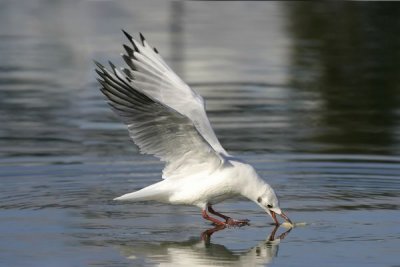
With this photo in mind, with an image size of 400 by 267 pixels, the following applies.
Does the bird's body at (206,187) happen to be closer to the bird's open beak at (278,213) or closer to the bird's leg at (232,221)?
the bird's leg at (232,221)

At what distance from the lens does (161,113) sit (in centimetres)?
1034

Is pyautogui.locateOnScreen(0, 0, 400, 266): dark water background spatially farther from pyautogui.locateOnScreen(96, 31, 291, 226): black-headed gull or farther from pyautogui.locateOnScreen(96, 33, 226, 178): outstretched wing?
pyautogui.locateOnScreen(96, 33, 226, 178): outstretched wing

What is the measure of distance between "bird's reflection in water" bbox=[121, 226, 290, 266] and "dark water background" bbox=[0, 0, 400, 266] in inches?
0.6

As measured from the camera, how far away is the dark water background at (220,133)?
10141 millimetres

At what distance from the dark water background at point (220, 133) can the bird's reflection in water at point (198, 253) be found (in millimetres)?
16

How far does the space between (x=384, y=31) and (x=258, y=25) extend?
249 cm

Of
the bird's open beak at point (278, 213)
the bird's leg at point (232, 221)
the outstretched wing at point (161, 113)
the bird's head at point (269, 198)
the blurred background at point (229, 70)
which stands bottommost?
the blurred background at point (229, 70)

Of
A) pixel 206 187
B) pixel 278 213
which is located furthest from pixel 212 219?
pixel 278 213

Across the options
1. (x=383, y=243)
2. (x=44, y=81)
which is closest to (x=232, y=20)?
(x=44, y=81)

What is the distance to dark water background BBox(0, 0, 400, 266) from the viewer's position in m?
10.1

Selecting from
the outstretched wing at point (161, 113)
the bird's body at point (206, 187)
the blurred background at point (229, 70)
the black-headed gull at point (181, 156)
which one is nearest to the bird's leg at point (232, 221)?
the black-headed gull at point (181, 156)

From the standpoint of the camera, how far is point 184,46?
73.6ft

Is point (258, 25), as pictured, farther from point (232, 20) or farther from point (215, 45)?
point (215, 45)

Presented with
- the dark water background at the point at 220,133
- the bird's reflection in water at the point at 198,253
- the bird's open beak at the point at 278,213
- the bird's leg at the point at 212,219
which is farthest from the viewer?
the bird's leg at the point at 212,219
